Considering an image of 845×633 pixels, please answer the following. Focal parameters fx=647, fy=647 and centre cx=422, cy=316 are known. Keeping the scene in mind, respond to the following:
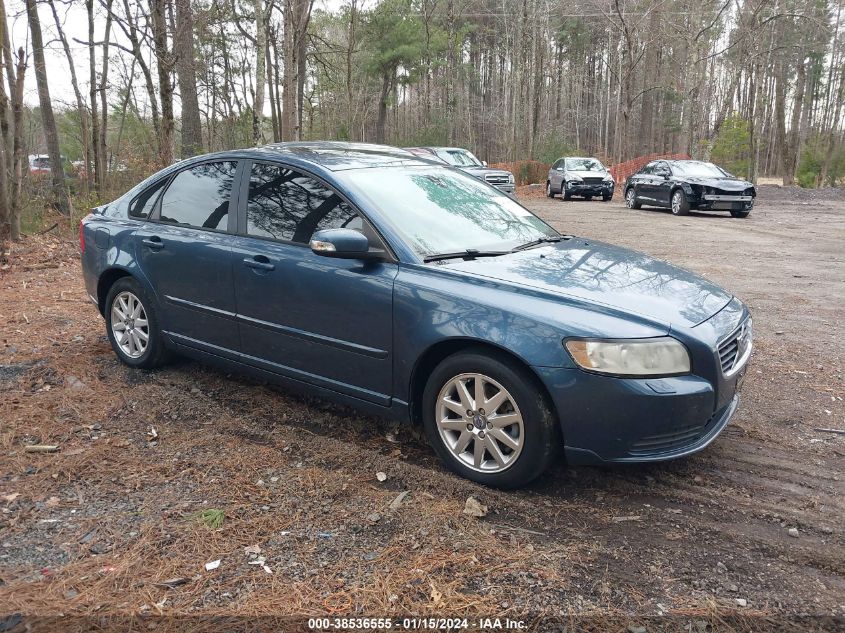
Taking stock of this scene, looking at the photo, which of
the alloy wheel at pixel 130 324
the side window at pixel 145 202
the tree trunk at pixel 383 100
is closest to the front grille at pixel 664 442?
the alloy wheel at pixel 130 324

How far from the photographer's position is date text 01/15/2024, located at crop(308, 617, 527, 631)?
229 centimetres

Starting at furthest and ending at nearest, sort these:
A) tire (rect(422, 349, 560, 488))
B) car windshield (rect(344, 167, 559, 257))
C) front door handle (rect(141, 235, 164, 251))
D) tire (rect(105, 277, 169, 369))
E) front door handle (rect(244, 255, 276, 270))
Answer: tire (rect(105, 277, 169, 369)), front door handle (rect(141, 235, 164, 251)), front door handle (rect(244, 255, 276, 270)), car windshield (rect(344, 167, 559, 257)), tire (rect(422, 349, 560, 488))

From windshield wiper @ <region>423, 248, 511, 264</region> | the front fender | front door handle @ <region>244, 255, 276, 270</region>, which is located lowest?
the front fender

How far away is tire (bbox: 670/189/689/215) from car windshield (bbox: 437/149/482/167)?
253 inches

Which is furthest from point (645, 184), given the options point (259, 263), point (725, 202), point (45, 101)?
point (259, 263)

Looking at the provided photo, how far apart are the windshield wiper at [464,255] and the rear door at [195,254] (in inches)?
55.4

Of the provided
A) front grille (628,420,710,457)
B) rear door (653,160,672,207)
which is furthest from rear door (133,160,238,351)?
rear door (653,160,672,207)

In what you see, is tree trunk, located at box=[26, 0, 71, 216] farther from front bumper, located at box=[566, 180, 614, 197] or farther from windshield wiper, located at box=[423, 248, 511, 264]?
front bumper, located at box=[566, 180, 614, 197]

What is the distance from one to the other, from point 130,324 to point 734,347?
13.5 feet

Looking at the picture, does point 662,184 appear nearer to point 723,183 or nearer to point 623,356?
point 723,183

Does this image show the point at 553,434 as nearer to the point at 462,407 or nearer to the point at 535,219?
the point at 462,407

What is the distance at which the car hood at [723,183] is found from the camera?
56.2 ft

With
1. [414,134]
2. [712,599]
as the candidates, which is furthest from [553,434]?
[414,134]

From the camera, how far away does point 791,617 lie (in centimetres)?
234
